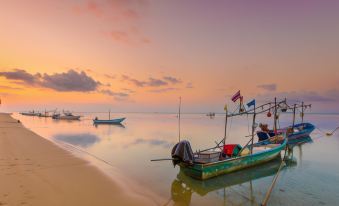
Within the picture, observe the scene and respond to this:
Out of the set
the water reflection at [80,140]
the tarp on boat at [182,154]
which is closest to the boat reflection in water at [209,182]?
the tarp on boat at [182,154]

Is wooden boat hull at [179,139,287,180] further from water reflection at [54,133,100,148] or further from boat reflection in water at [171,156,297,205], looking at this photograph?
water reflection at [54,133,100,148]

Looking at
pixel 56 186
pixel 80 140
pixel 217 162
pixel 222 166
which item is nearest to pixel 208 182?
pixel 217 162

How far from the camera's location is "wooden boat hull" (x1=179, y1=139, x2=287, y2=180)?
13202mm

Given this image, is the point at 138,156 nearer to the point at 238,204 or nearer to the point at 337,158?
the point at 238,204

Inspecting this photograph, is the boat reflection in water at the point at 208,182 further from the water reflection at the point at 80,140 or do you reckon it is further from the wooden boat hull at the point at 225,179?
the water reflection at the point at 80,140

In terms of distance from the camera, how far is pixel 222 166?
1413cm

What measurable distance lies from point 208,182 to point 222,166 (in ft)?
5.43

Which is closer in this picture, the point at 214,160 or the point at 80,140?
the point at 214,160

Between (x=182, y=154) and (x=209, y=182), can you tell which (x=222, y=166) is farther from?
(x=182, y=154)

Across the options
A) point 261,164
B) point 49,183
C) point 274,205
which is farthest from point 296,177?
point 49,183

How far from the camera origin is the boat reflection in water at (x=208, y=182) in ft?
36.9

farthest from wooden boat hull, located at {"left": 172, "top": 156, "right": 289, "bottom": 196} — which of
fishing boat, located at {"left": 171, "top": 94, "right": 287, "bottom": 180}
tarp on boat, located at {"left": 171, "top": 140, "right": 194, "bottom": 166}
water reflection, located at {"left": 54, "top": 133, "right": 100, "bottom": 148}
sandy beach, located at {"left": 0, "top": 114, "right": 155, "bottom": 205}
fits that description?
water reflection, located at {"left": 54, "top": 133, "right": 100, "bottom": 148}

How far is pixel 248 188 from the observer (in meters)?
12.8

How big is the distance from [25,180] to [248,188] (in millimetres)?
12595
